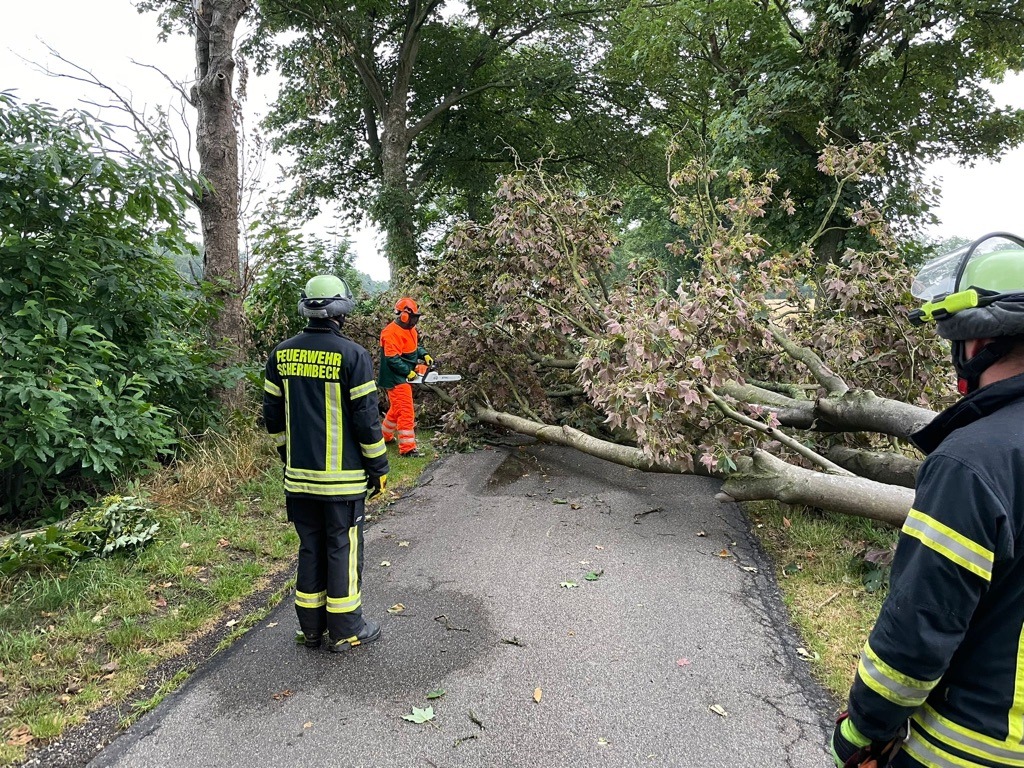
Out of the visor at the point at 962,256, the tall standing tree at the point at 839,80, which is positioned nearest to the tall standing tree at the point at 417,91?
the tall standing tree at the point at 839,80

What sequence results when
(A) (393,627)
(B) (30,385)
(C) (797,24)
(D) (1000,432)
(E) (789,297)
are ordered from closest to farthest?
(D) (1000,432) → (A) (393,627) → (B) (30,385) → (E) (789,297) → (C) (797,24)

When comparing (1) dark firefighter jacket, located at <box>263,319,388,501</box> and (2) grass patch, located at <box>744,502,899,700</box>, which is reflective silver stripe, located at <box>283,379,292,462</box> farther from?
(2) grass patch, located at <box>744,502,899,700</box>

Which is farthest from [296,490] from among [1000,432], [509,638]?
[1000,432]

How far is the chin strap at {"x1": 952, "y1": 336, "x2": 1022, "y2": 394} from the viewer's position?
4.07 feet

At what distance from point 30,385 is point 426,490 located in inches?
125

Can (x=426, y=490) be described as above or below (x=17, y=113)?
below

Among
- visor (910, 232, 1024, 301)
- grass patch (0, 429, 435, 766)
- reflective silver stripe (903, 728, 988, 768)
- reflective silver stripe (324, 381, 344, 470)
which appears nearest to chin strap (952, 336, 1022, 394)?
visor (910, 232, 1024, 301)

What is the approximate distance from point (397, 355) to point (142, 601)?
3920 mm

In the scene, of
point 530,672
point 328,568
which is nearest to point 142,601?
point 328,568

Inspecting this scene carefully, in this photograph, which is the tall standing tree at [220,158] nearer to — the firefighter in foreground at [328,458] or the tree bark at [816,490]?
the firefighter in foreground at [328,458]

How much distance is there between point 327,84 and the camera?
8.35 meters

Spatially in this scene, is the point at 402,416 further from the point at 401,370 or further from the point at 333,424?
the point at 333,424

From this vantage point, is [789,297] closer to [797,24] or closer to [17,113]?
[17,113]

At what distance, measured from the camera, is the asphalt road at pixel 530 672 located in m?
2.40
